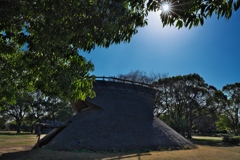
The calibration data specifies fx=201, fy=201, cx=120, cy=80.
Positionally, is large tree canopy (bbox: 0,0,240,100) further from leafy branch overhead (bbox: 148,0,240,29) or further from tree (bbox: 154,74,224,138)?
tree (bbox: 154,74,224,138)

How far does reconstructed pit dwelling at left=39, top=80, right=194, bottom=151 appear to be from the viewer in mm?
25264

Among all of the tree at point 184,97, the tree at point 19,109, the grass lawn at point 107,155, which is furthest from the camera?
the tree at point 19,109

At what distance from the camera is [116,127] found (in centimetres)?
2744

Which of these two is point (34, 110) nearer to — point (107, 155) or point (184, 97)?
point (184, 97)

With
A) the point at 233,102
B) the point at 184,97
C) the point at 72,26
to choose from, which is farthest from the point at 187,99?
the point at 72,26

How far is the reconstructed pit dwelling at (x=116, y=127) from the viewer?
25.3m

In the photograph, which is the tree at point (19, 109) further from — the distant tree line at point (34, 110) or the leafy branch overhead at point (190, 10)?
the leafy branch overhead at point (190, 10)

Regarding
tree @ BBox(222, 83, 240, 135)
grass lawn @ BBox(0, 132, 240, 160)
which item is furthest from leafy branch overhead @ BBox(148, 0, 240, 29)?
tree @ BBox(222, 83, 240, 135)

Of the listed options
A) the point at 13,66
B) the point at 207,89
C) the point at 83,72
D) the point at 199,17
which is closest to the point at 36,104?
the point at 207,89

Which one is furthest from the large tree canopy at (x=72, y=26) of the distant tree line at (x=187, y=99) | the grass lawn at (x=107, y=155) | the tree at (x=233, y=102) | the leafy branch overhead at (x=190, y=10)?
the tree at (x=233, y=102)

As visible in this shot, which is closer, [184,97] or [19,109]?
[184,97]

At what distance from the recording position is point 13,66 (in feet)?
39.8

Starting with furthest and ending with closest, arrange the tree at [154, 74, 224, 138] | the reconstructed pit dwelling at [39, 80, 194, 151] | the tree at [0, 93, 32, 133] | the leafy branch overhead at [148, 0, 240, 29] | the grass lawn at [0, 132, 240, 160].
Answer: the tree at [0, 93, 32, 133], the tree at [154, 74, 224, 138], the reconstructed pit dwelling at [39, 80, 194, 151], the grass lawn at [0, 132, 240, 160], the leafy branch overhead at [148, 0, 240, 29]

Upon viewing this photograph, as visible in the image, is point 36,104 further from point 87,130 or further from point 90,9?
point 90,9
